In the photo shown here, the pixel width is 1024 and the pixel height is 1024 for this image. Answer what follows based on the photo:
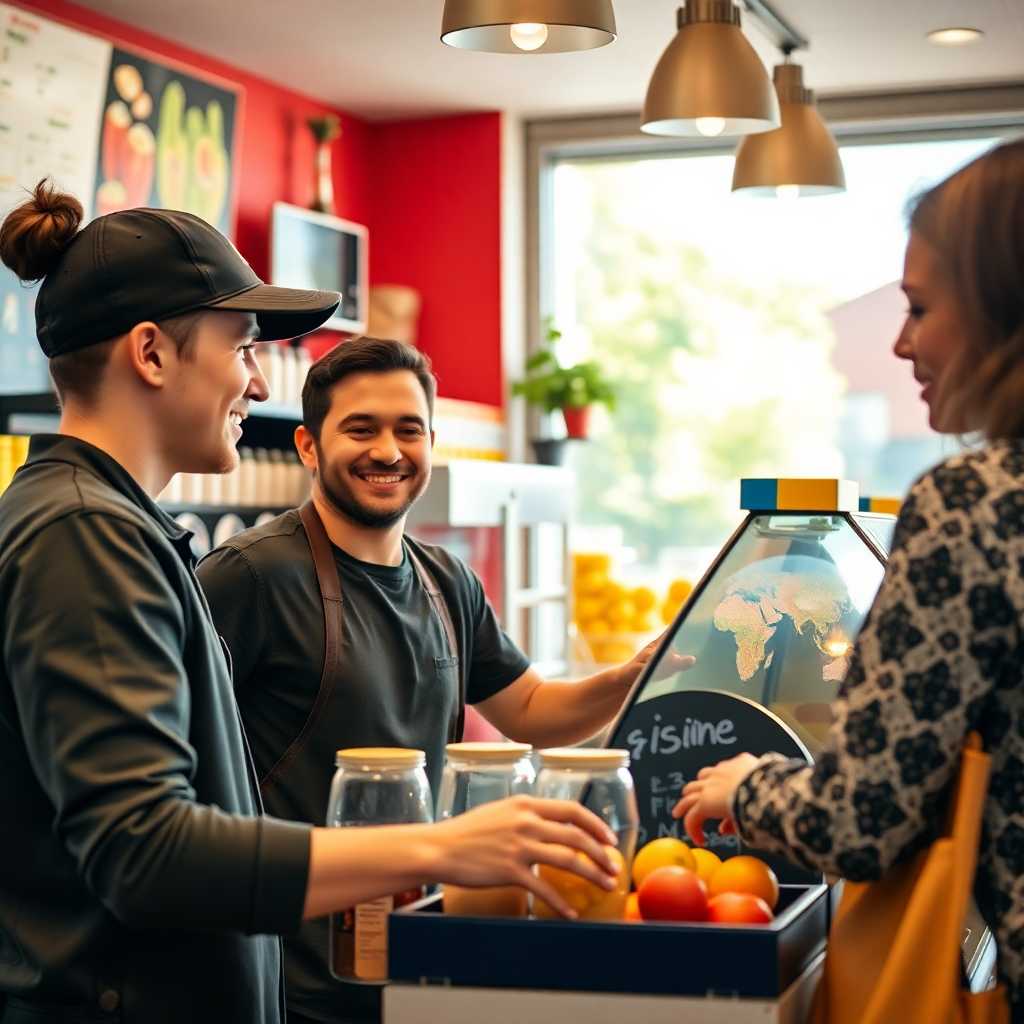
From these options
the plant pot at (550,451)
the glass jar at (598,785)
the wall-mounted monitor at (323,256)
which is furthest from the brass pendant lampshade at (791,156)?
the glass jar at (598,785)

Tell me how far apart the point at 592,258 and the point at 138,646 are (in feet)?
18.9

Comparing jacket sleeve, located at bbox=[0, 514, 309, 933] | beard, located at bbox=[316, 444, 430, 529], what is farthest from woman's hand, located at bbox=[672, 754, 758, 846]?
beard, located at bbox=[316, 444, 430, 529]

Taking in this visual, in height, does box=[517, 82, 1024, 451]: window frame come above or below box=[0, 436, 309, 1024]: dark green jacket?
above

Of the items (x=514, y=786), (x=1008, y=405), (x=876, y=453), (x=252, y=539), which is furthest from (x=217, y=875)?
(x=876, y=453)

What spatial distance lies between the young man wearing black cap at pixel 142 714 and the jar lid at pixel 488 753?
0.56ft

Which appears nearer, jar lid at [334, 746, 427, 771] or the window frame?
jar lid at [334, 746, 427, 771]

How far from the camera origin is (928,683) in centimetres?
137

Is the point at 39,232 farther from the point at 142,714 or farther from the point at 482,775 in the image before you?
the point at 482,775

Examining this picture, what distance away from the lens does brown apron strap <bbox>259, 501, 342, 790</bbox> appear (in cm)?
242

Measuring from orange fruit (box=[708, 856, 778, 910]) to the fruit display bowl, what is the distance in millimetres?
76

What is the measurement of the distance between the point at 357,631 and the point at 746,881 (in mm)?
1059

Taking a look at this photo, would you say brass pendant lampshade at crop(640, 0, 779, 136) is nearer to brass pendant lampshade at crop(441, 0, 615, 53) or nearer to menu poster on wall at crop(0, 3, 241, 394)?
brass pendant lampshade at crop(441, 0, 615, 53)

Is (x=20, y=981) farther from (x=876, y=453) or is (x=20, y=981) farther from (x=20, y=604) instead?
(x=876, y=453)

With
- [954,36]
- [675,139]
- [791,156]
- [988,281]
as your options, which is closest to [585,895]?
[988,281]
